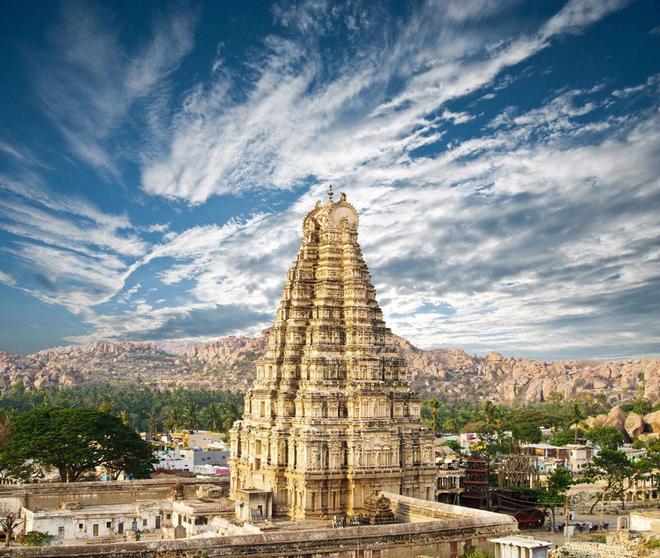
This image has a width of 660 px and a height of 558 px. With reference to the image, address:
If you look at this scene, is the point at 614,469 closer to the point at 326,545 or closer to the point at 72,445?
the point at 326,545

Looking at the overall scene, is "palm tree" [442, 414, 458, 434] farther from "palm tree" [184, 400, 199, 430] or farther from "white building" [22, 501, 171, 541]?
"white building" [22, 501, 171, 541]

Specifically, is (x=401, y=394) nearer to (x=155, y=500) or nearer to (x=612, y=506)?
(x=155, y=500)

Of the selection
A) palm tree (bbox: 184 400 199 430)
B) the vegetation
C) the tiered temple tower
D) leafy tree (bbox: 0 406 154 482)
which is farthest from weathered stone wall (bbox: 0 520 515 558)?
palm tree (bbox: 184 400 199 430)

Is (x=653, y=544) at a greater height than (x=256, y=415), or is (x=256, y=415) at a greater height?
(x=256, y=415)

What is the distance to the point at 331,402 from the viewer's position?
35.3m

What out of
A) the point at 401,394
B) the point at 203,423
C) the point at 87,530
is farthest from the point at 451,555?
the point at 203,423

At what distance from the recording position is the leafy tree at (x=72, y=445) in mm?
43094

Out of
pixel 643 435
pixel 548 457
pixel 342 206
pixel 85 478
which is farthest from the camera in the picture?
pixel 643 435

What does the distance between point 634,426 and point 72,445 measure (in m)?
68.6

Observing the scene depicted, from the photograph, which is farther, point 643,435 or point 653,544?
point 643,435

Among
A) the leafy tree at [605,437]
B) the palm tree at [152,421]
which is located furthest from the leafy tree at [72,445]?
the palm tree at [152,421]

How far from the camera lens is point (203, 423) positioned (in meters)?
107

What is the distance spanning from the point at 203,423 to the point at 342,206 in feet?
239

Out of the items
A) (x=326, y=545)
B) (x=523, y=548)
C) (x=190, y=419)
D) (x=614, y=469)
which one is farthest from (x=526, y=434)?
(x=523, y=548)
